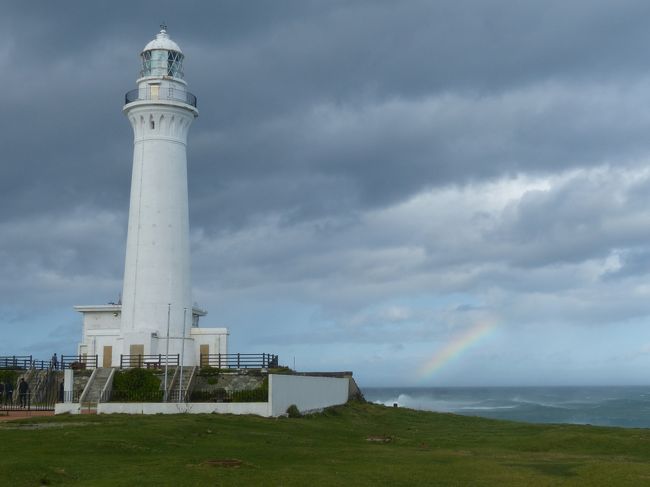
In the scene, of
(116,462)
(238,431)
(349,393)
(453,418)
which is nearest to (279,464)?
(116,462)

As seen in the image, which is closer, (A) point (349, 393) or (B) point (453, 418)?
(B) point (453, 418)

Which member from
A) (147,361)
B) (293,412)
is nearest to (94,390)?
(147,361)

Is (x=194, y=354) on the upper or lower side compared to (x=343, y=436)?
upper

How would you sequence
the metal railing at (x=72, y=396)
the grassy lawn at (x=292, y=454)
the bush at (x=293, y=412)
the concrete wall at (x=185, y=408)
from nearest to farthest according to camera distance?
1. the grassy lawn at (x=292, y=454)
2. the concrete wall at (x=185, y=408)
3. the bush at (x=293, y=412)
4. the metal railing at (x=72, y=396)

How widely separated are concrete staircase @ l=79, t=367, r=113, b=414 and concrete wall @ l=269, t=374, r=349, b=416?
7749mm

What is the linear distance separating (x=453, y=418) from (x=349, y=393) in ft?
25.0

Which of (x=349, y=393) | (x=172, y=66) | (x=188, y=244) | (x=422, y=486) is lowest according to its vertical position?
(x=422, y=486)

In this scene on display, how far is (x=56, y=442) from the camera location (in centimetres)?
2261

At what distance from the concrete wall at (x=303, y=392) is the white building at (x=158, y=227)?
22.0ft

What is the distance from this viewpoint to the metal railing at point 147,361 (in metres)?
39.5

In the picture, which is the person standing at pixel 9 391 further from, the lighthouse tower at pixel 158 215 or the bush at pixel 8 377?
the lighthouse tower at pixel 158 215

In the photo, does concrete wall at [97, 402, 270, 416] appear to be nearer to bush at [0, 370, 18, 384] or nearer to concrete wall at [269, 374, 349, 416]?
concrete wall at [269, 374, 349, 416]

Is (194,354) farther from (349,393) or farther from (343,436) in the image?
(343,436)

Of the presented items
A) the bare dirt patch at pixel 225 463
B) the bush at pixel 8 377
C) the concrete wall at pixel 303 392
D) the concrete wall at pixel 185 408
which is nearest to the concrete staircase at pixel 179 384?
the concrete wall at pixel 185 408
